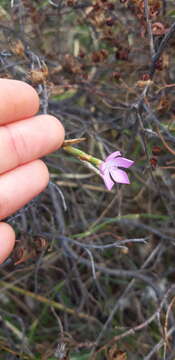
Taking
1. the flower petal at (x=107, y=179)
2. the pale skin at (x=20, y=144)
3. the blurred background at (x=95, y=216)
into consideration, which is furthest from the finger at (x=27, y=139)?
the blurred background at (x=95, y=216)

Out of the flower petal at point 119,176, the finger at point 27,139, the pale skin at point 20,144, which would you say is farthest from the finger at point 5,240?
the flower petal at point 119,176

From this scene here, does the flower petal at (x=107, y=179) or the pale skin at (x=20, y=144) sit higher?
the pale skin at (x=20, y=144)

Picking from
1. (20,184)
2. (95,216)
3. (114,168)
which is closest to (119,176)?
(114,168)

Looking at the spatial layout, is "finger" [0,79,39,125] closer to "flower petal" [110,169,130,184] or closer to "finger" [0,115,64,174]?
"finger" [0,115,64,174]

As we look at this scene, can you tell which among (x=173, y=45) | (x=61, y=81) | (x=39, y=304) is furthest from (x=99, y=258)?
(x=173, y=45)

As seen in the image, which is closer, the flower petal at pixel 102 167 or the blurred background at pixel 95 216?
the flower petal at pixel 102 167

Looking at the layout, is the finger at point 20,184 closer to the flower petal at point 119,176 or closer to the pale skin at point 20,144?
the pale skin at point 20,144

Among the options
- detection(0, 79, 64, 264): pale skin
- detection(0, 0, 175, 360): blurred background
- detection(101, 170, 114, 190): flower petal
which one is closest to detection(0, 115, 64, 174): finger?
detection(0, 79, 64, 264): pale skin

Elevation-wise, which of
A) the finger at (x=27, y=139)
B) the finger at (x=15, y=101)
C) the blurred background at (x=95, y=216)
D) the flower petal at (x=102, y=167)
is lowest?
the blurred background at (x=95, y=216)
